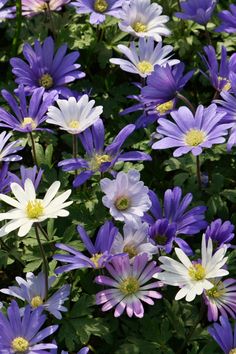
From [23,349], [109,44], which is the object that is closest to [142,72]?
[109,44]

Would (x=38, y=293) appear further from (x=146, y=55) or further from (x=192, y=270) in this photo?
(x=146, y=55)

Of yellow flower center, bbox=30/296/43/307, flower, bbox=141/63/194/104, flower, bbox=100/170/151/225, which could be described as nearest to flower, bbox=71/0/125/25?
flower, bbox=141/63/194/104

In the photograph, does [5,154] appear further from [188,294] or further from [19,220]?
[188,294]

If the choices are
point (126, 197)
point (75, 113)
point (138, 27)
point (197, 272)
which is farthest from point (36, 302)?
point (138, 27)

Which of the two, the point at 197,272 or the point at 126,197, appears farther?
the point at 126,197

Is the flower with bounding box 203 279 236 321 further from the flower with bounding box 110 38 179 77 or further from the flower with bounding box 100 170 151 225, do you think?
the flower with bounding box 110 38 179 77

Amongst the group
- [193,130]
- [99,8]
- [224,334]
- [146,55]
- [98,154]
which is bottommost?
[224,334]
